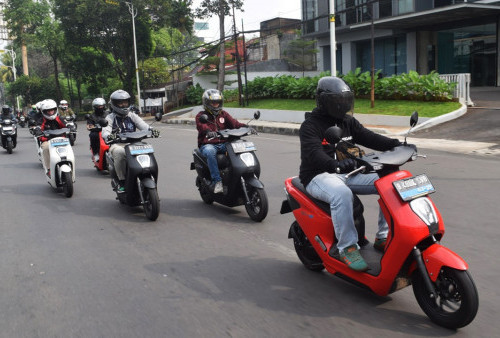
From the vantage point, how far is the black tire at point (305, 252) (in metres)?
4.55

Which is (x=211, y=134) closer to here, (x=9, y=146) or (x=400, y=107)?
(x=9, y=146)

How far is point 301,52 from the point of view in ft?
140

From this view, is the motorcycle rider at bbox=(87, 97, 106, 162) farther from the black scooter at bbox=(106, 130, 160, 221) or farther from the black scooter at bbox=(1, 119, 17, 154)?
the black scooter at bbox=(1, 119, 17, 154)

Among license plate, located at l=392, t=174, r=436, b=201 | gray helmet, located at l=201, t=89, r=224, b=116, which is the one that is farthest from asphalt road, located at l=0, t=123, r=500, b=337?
gray helmet, located at l=201, t=89, r=224, b=116

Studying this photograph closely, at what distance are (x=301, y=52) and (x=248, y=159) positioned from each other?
122ft

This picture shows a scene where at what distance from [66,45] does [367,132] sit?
4439 centimetres

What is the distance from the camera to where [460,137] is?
1483 centimetres

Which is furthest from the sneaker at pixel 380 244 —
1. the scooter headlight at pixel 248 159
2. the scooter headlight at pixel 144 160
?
the scooter headlight at pixel 144 160

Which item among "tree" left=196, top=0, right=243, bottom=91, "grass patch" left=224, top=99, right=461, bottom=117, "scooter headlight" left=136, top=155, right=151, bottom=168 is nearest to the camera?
"scooter headlight" left=136, top=155, right=151, bottom=168

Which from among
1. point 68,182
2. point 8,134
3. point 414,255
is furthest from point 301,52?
point 414,255

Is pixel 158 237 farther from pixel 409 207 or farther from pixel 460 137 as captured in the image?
pixel 460 137

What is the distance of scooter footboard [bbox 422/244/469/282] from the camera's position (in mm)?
3170

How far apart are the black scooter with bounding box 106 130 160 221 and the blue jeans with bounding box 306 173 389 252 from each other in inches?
121

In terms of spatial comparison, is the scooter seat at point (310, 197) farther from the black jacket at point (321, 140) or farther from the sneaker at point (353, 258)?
the sneaker at point (353, 258)
